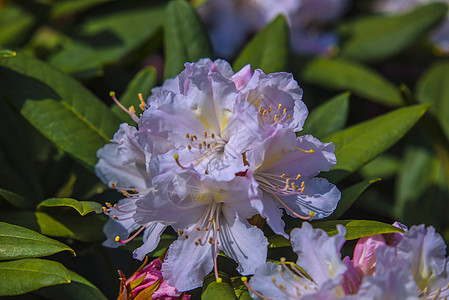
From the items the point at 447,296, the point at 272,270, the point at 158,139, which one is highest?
the point at 158,139

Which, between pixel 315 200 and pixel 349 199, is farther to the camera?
pixel 349 199

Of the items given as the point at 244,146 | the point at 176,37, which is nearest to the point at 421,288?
the point at 244,146

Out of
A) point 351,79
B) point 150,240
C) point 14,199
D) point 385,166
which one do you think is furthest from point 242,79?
point 385,166

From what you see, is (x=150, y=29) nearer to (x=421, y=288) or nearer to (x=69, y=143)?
(x=69, y=143)

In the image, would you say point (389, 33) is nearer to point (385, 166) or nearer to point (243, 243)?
point (385, 166)

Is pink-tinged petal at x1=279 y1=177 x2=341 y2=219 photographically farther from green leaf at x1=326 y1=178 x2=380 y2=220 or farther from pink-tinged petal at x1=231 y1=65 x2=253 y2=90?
pink-tinged petal at x1=231 y1=65 x2=253 y2=90

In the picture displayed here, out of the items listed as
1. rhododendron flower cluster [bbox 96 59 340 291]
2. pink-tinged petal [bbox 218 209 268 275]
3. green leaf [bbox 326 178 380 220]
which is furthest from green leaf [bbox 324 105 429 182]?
pink-tinged petal [bbox 218 209 268 275]
